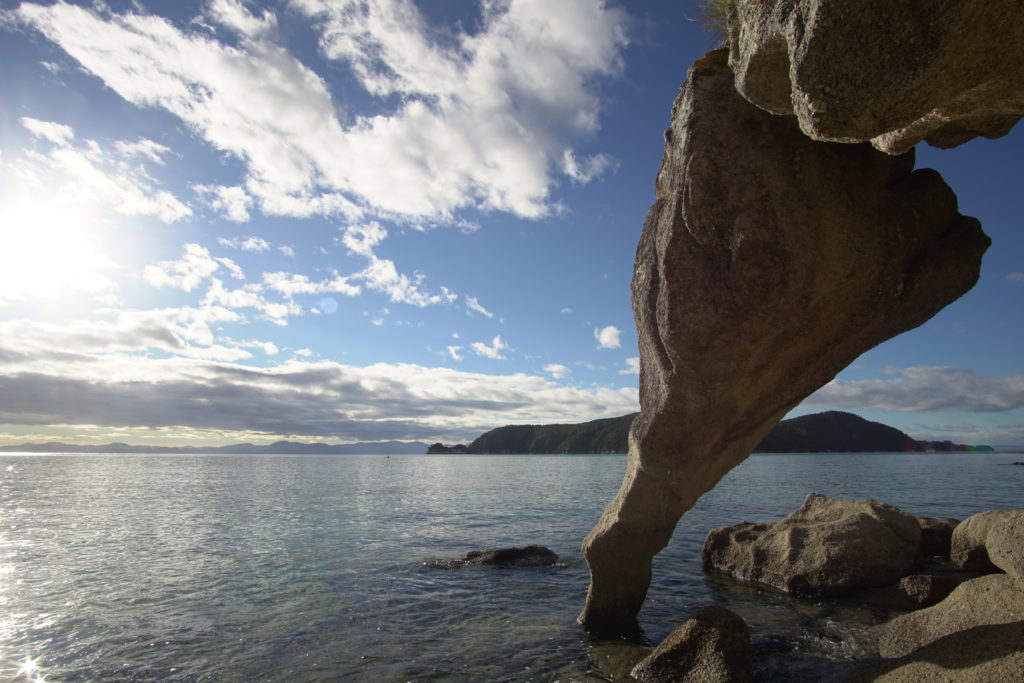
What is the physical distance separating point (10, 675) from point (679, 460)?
1514 cm

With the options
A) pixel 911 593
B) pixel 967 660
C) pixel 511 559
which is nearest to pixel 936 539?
pixel 911 593

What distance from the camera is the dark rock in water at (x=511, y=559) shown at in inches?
822

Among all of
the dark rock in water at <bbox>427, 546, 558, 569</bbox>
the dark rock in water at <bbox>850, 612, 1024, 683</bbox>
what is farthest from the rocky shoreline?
the dark rock in water at <bbox>427, 546, 558, 569</bbox>

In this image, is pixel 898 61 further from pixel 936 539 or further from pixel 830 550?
pixel 936 539

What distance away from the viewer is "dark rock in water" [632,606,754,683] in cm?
956

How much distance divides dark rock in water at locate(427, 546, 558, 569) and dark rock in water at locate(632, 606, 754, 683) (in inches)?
428

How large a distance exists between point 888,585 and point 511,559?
40.4 ft

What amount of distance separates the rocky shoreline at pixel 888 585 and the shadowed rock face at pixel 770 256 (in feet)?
13.5

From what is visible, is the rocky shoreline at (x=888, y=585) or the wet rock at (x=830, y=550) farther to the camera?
the wet rock at (x=830, y=550)

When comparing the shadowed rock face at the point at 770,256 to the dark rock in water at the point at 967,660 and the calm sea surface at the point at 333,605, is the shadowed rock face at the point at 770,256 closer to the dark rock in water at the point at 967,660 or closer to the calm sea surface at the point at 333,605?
the dark rock in water at the point at 967,660

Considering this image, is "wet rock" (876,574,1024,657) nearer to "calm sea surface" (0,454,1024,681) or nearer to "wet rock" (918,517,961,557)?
"calm sea surface" (0,454,1024,681)

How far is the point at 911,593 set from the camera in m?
13.9

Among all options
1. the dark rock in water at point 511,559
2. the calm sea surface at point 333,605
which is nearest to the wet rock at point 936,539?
the calm sea surface at point 333,605

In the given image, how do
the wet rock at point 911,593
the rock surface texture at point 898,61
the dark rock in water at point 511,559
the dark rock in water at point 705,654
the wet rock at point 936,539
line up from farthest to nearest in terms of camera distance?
the dark rock in water at point 511,559 < the wet rock at point 936,539 < the wet rock at point 911,593 < the dark rock in water at point 705,654 < the rock surface texture at point 898,61
